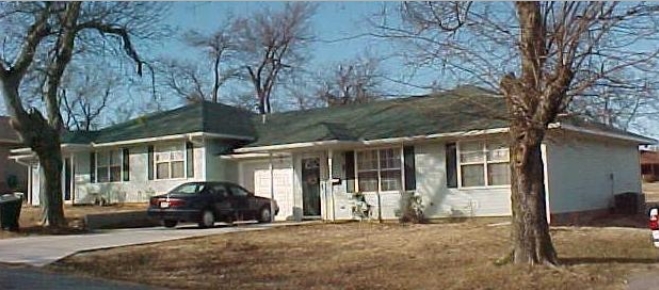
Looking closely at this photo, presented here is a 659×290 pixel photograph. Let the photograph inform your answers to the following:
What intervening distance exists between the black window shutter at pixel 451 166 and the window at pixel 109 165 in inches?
524

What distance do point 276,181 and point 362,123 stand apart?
3.56 metres

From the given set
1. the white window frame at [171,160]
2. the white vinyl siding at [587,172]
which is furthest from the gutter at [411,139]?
the white window frame at [171,160]

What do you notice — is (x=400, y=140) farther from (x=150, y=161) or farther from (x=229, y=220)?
(x=150, y=161)

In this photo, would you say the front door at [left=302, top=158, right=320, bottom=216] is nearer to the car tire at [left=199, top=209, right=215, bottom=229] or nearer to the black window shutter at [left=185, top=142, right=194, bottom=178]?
the car tire at [left=199, top=209, right=215, bottom=229]

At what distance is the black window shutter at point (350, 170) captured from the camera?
25.6 m

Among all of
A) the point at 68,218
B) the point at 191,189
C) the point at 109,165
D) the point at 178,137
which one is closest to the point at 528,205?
the point at 191,189

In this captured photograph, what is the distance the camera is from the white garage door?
89.7 feet

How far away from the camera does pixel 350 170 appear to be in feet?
84.3

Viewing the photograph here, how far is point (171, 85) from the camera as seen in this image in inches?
2121

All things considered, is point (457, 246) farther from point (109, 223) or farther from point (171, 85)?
point (171, 85)

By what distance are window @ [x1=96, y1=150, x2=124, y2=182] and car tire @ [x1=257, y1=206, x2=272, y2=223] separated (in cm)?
797

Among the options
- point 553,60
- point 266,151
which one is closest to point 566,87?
point 553,60

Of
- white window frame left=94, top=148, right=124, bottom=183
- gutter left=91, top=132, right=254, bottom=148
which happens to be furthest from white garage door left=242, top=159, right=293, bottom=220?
white window frame left=94, top=148, right=124, bottom=183

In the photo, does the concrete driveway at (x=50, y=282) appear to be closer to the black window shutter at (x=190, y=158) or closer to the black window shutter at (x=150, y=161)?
the black window shutter at (x=190, y=158)
